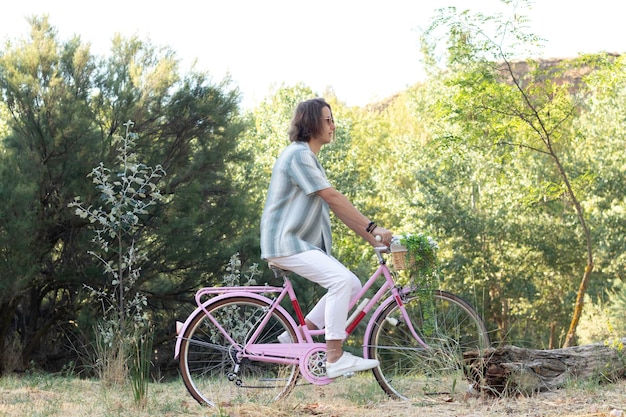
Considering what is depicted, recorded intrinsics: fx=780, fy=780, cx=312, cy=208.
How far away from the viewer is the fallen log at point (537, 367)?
4566mm

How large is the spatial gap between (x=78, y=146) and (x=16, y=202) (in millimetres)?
1545

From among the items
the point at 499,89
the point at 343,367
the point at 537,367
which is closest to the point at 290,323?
the point at 343,367

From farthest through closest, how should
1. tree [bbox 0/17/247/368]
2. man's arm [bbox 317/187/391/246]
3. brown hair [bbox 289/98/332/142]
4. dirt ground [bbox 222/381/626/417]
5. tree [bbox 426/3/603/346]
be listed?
tree [bbox 426/3/603/346]
tree [bbox 0/17/247/368]
brown hair [bbox 289/98/332/142]
man's arm [bbox 317/187/391/246]
dirt ground [bbox 222/381/626/417]

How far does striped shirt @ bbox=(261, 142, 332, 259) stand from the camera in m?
4.29

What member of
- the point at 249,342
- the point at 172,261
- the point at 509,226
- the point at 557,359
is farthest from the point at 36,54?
the point at 509,226

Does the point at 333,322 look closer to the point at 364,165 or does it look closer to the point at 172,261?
the point at 172,261

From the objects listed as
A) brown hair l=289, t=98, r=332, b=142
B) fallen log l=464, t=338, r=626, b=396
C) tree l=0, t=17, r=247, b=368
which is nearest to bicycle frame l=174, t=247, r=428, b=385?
fallen log l=464, t=338, r=626, b=396

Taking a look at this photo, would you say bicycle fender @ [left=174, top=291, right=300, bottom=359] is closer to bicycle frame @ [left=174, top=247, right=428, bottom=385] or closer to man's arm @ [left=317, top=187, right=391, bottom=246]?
bicycle frame @ [left=174, top=247, right=428, bottom=385]

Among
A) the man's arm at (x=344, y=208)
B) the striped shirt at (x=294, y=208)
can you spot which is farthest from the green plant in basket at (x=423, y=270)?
the striped shirt at (x=294, y=208)

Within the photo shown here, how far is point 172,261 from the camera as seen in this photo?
41.8 ft

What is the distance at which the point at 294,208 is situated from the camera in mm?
4375

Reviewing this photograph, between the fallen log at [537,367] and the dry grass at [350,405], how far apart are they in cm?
9

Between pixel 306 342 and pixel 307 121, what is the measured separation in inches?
49.5

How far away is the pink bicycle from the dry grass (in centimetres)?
15
